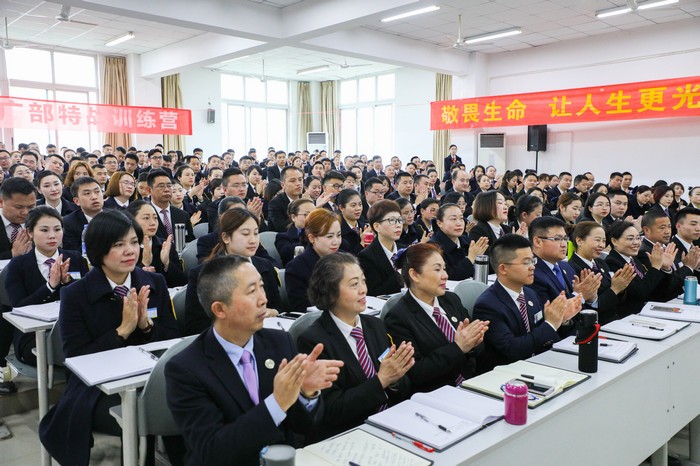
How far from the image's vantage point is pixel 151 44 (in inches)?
445

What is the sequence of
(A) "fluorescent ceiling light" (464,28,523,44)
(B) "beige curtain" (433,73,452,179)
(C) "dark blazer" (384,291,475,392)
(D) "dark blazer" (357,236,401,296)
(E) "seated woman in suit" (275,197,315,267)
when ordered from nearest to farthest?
1. (C) "dark blazer" (384,291,475,392)
2. (D) "dark blazer" (357,236,401,296)
3. (E) "seated woman in suit" (275,197,315,267)
4. (A) "fluorescent ceiling light" (464,28,523,44)
5. (B) "beige curtain" (433,73,452,179)

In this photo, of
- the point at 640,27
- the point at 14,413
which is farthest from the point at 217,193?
the point at 640,27

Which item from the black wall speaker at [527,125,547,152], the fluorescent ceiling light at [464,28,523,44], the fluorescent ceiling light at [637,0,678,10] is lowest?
the black wall speaker at [527,125,547,152]

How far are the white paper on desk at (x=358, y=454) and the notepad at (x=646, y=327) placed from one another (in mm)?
1571

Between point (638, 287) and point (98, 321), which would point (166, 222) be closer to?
point (98, 321)

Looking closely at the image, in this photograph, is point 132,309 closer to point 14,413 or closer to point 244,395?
point 244,395

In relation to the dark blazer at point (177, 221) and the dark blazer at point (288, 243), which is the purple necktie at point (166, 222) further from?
the dark blazer at point (288, 243)

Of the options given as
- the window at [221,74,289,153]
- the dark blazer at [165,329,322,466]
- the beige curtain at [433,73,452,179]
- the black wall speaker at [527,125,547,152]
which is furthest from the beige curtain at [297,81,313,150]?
the dark blazer at [165,329,322,466]

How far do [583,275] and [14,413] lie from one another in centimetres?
354

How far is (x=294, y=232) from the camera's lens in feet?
14.5

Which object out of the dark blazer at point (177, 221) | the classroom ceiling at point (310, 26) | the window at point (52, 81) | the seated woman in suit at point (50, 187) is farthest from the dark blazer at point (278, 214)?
the window at point (52, 81)

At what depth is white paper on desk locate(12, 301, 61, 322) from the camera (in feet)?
8.38

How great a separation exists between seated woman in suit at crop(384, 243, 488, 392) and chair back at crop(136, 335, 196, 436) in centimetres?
91

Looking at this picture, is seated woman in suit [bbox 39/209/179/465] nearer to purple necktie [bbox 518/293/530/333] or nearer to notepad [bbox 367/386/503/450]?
notepad [bbox 367/386/503/450]
